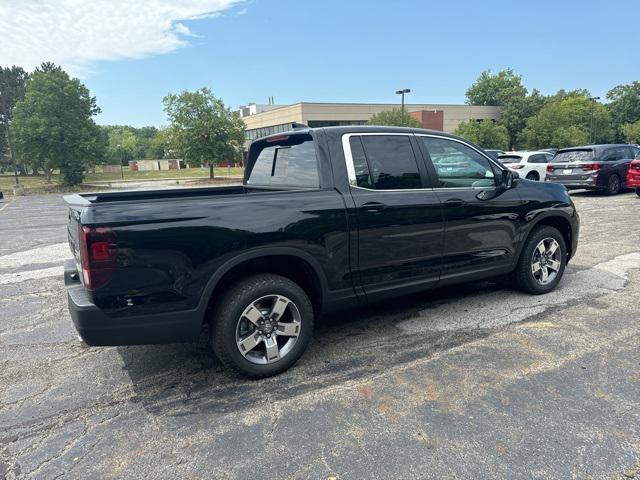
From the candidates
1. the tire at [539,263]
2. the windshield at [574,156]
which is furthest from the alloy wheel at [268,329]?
the windshield at [574,156]

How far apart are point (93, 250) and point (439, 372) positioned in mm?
2568

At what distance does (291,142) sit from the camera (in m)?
4.07

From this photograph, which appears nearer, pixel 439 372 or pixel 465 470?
pixel 465 470

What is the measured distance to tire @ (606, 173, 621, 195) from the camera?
1457 centimetres

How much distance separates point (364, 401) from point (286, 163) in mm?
2227

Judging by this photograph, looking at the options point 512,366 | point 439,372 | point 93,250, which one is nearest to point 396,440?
point 439,372

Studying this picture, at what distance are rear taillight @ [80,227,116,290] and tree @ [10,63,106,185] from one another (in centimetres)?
3586

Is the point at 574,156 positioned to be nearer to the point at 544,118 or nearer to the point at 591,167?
the point at 591,167

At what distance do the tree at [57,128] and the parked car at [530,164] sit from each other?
100ft

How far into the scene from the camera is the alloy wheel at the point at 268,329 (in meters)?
3.21

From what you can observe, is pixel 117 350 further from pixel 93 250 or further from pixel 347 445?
pixel 347 445

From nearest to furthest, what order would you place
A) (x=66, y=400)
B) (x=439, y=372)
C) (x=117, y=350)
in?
(x=66, y=400), (x=439, y=372), (x=117, y=350)

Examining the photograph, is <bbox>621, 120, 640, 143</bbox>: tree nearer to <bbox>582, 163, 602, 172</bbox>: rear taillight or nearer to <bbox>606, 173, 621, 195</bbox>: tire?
<bbox>606, 173, 621, 195</bbox>: tire

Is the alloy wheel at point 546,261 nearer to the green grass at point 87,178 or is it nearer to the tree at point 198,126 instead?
the tree at point 198,126
